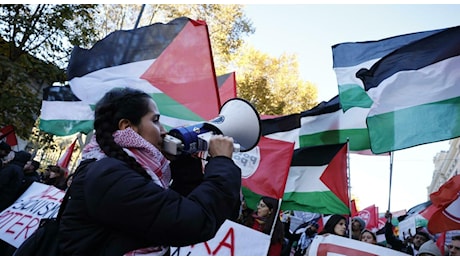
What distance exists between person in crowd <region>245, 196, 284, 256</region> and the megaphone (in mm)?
2669

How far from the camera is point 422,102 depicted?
4508 mm

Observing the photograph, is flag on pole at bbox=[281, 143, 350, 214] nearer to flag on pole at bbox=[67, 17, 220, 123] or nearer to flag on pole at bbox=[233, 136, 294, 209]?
flag on pole at bbox=[233, 136, 294, 209]

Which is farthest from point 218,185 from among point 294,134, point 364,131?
point 364,131

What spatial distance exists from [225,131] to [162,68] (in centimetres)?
361

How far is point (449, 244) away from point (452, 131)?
125 cm

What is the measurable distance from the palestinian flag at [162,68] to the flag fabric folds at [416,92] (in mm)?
1837

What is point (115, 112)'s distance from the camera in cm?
160

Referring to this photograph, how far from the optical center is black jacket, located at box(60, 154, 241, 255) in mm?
1256

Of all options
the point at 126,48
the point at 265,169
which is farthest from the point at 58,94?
the point at 265,169

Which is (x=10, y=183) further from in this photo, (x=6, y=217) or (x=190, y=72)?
(x=190, y=72)

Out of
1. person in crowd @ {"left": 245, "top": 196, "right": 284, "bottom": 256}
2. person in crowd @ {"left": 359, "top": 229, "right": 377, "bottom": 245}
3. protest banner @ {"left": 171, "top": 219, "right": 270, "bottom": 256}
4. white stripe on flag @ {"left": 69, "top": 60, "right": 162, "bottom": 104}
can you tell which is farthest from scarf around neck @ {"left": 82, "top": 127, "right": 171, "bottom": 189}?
person in crowd @ {"left": 359, "top": 229, "right": 377, "bottom": 245}

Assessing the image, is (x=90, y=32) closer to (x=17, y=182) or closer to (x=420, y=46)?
(x=17, y=182)

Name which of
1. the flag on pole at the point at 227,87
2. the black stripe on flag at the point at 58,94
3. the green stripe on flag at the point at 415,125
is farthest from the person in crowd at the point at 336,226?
the black stripe on flag at the point at 58,94

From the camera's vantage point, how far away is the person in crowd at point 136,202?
126 cm
